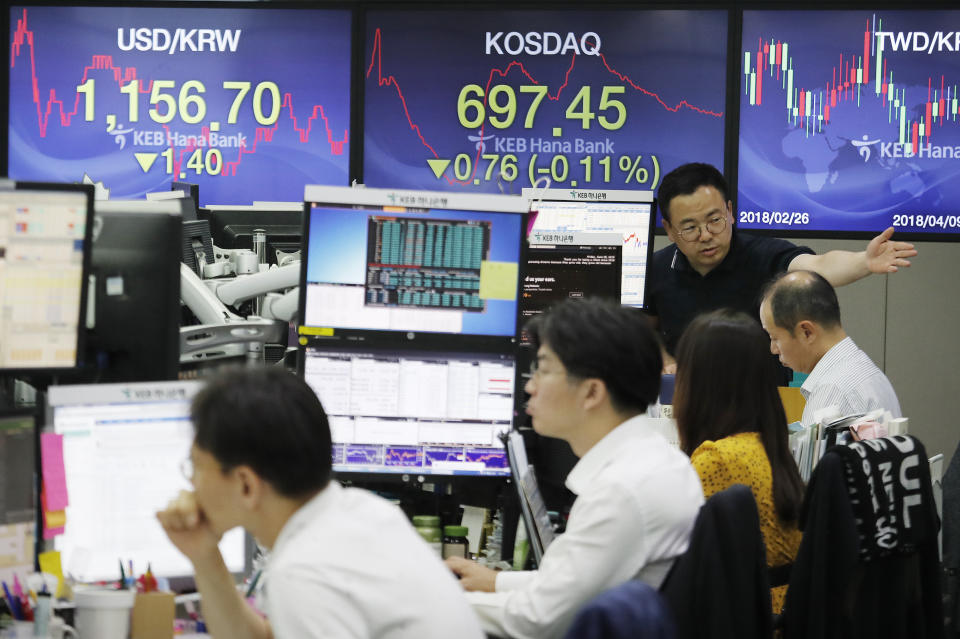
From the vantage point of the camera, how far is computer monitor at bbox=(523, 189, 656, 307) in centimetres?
370

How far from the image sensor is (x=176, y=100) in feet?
17.9

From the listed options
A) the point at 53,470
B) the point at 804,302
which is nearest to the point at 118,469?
the point at 53,470

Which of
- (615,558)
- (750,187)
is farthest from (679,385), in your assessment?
(750,187)

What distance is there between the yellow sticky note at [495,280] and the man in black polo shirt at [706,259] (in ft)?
4.46

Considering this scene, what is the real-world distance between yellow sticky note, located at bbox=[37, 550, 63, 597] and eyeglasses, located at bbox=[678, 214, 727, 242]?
2647 millimetres

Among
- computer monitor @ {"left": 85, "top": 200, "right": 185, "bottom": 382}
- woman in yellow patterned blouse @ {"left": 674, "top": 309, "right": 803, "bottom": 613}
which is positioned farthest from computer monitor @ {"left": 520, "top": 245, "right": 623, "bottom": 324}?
computer monitor @ {"left": 85, "top": 200, "right": 185, "bottom": 382}

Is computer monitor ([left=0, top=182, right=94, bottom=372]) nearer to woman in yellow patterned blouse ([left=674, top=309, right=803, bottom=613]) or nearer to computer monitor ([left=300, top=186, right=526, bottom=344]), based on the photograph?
computer monitor ([left=300, top=186, right=526, bottom=344])

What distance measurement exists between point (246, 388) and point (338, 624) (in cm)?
32

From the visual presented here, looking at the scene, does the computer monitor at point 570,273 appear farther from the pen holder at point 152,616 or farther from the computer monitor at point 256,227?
the pen holder at point 152,616

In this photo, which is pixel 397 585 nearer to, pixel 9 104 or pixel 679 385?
pixel 679 385

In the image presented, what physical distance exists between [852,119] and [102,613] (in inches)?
174

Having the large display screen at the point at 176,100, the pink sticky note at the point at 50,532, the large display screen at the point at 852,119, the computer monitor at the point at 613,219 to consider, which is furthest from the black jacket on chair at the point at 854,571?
the large display screen at the point at 176,100

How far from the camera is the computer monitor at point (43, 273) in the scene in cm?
192

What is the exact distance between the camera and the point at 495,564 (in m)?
2.29
